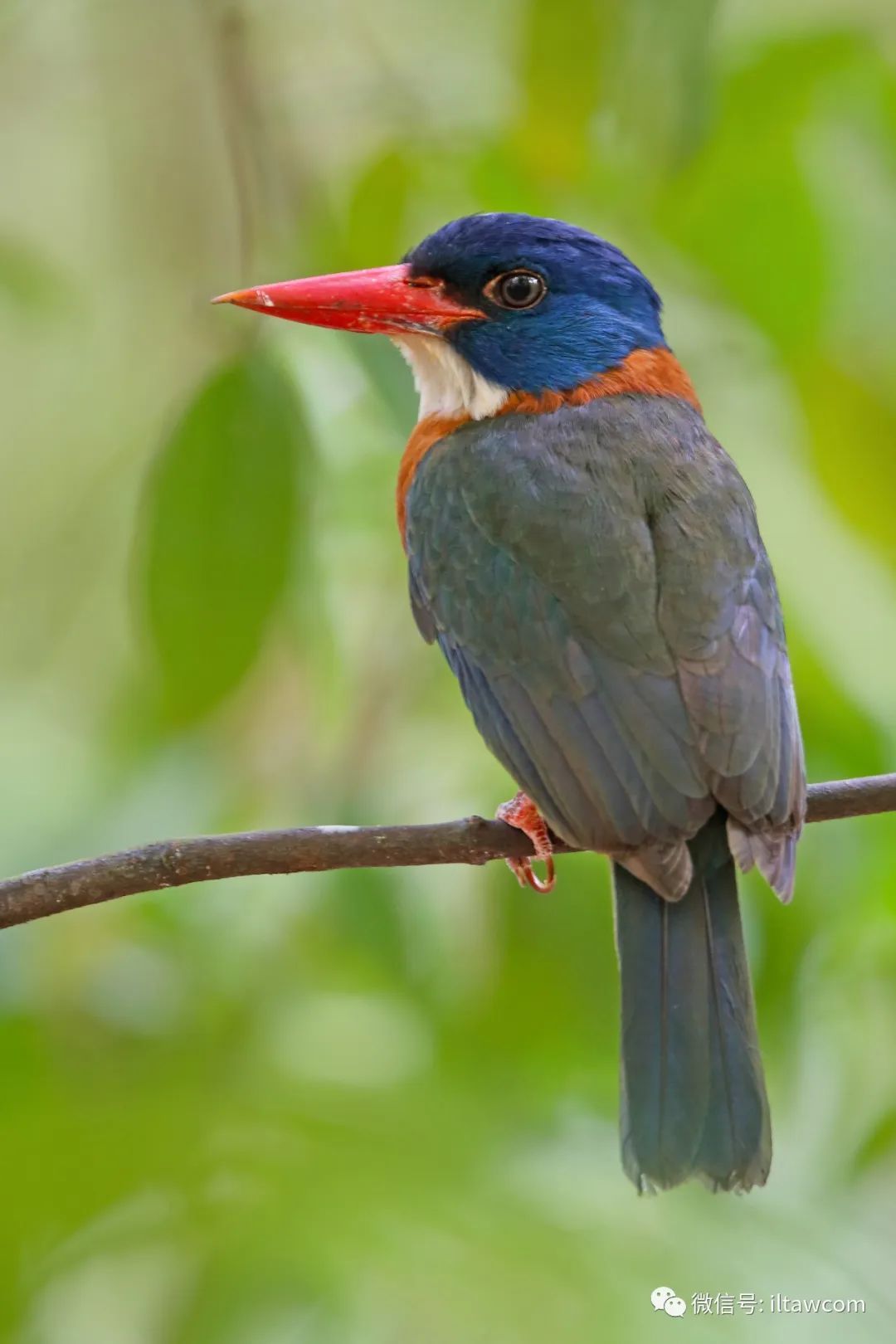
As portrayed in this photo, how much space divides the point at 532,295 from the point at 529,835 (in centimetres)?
A: 117

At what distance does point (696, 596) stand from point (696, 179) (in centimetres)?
77

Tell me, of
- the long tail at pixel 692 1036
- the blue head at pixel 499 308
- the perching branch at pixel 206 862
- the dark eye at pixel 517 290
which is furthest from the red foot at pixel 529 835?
the dark eye at pixel 517 290

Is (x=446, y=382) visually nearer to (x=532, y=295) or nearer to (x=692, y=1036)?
(x=532, y=295)

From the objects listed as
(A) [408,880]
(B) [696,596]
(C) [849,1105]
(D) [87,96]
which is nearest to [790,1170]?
(C) [849,1105]

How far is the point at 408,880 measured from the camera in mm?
3039

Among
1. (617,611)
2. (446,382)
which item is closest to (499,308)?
(446,382)

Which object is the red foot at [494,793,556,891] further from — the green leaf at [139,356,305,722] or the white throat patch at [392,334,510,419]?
the white throat patch at [392,334,510,419]

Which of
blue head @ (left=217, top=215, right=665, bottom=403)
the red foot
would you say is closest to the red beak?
blue head @ (left=217, top=215, right=665, bottom=403)

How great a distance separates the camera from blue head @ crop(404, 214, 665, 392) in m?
3.16

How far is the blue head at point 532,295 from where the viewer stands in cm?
316

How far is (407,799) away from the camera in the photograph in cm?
333

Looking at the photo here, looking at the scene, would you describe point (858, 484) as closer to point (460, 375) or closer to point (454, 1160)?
point (460, 375)

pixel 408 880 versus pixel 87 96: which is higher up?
pixel 87 96

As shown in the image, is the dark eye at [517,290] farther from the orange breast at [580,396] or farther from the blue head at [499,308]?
the orange breast at [580,396]
